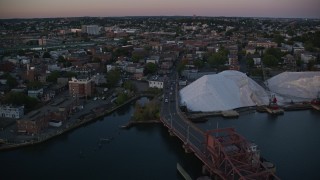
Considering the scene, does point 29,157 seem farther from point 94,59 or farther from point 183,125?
point 94,59

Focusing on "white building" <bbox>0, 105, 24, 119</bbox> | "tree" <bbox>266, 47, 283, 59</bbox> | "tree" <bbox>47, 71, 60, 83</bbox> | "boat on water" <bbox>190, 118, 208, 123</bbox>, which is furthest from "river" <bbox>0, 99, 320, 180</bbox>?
"tree" <bbox>266, 47, 283, 59</bbox>

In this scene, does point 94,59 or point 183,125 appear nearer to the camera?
point 183,125

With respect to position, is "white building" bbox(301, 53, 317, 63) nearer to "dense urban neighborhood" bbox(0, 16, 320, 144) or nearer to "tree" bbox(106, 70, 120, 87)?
"dense urban neighborhood" bbox(0, 16, 320, 144)

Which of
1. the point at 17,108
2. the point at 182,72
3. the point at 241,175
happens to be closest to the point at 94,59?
the point at 182,72

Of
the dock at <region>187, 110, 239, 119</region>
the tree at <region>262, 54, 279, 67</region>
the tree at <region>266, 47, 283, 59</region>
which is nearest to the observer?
the dock at <region>187, 110, 239, 119</region>

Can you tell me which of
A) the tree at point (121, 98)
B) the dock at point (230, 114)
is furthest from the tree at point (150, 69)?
the dock at point (230, 114)

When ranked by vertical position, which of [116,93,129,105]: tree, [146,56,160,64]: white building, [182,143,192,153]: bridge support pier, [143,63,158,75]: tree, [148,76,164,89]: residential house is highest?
[146,56,160,64]: white building
